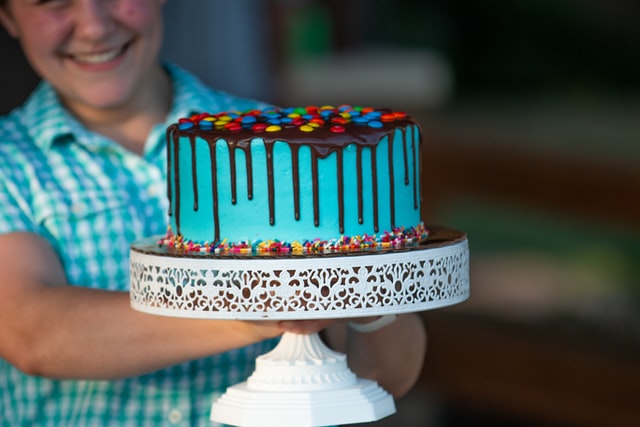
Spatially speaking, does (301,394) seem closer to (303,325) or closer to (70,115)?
(303,325)

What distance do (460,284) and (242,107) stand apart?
0.78m

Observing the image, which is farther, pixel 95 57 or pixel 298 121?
pixel 95 57

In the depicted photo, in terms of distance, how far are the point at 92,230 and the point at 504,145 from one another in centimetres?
313

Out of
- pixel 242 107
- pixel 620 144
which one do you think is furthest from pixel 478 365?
pixel 242 107

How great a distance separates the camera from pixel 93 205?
2203 mm

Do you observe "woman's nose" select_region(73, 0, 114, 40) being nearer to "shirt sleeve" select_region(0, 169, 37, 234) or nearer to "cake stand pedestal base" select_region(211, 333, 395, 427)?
"shirt sleeve" select_region(0, 169, 37, 234)

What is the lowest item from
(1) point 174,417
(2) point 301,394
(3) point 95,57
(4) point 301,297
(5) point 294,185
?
(1) point 174,417

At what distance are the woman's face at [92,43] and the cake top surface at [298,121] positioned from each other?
0.30 metres

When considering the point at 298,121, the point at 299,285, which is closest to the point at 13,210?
the point at 298,121

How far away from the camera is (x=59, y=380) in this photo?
2.21m

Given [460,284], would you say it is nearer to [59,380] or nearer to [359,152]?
[359,152]

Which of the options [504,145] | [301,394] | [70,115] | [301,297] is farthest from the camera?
[504,145]

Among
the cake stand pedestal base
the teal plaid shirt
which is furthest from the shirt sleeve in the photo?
the cake stand pedestal base

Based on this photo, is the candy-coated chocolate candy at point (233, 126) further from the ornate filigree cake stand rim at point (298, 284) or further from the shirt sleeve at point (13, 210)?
the shirt sleeve at point (13, 210)
